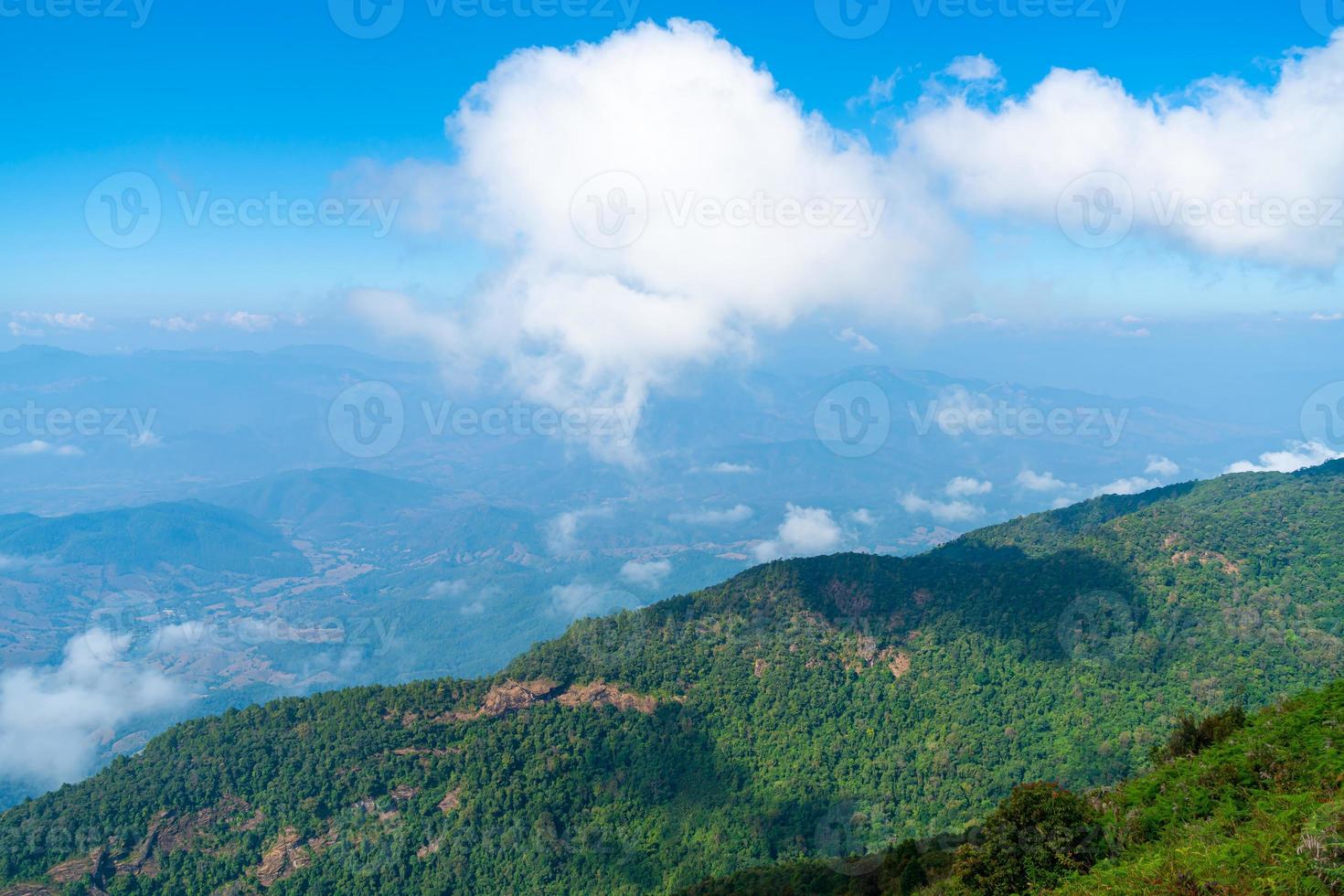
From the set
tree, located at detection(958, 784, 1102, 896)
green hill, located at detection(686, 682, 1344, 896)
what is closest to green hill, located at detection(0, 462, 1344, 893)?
green hill, located at detection(686, 682, 1344, 896)

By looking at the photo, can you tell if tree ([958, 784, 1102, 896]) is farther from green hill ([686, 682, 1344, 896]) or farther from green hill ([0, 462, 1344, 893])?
green hill ([0, 462, 1344, 893])

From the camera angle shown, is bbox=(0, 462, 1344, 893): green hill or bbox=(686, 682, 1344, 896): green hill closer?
bbox=(686, 682, 1344, 896): green hill

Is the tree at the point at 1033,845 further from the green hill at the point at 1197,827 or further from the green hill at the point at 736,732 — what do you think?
the green hill at the point at 736,732

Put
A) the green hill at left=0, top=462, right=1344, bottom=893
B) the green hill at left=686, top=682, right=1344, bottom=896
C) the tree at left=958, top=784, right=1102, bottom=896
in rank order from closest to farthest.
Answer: the green hill at left=686, top=682, right=1344, bottom=896 → the tree at left=958, top=784, right=1102, bottom=896 → the green hill at left=0, top=462, right=1344, bottom=893

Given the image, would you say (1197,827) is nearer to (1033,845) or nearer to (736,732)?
(1033,845)

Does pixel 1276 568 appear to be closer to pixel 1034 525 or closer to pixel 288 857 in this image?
pixel 1034 525

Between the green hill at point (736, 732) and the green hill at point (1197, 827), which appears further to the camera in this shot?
the green hill at point (736, 732)

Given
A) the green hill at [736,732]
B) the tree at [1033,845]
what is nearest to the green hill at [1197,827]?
the tree at [1033,845]

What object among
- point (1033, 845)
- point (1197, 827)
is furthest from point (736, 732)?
point (1197, 827)
